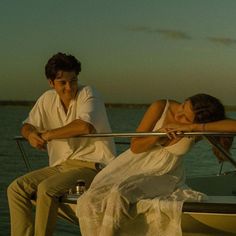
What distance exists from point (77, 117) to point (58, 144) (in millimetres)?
433

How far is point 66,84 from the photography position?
6.16 metres

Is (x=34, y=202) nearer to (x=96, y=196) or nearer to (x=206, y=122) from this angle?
(x=96, y=196)

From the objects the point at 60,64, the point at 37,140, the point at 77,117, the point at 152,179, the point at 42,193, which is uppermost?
the point at 60,64

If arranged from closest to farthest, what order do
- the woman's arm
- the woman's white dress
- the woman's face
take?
the woman's white dress < the woman's face < the woman's arm

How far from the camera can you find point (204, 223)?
5348 millimetres

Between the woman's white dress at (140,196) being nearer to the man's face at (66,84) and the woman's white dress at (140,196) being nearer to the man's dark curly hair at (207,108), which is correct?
the man's dark curly hair at (207,108)

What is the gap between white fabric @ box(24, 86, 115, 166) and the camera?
20.0 ft

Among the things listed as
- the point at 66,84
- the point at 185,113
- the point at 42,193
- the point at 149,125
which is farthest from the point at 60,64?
the point at 185,113

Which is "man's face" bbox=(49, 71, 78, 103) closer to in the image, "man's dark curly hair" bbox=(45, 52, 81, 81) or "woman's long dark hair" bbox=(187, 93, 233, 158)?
"man's dark curly hair" bbox=(45, 52, 81, 81)

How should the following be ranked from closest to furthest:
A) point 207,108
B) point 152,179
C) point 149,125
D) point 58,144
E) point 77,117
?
point 207,108, point 152,179, point 149,125, point 77,117, point 58,144

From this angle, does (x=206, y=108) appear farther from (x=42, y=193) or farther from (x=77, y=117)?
(x=42, y=193)

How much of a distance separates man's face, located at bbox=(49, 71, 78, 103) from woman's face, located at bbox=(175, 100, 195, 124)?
114cm

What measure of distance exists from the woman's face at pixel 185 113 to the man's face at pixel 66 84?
114cm

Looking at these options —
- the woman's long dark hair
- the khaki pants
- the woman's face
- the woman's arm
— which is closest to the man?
the khaki pants
